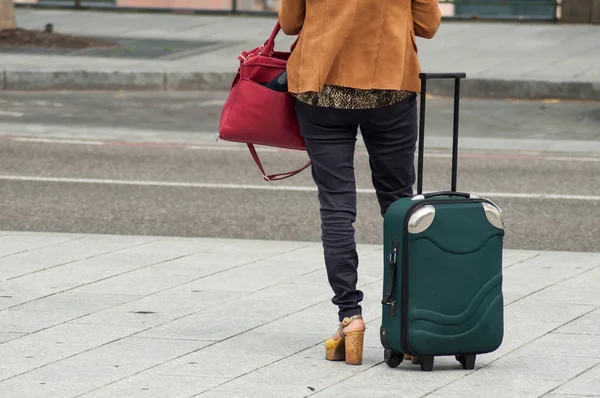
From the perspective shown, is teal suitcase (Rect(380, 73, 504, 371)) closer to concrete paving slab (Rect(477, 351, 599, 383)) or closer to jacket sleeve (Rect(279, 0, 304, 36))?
concrete paving slab (Rect(477, 351, 599, 383))

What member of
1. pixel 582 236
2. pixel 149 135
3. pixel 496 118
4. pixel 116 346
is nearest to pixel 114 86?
pixel 149 135

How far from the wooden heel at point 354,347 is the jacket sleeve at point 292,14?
1.19 metres

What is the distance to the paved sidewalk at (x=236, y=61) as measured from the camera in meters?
15.6

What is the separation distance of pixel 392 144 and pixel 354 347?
2.58 ft

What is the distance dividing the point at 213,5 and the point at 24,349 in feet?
54.6

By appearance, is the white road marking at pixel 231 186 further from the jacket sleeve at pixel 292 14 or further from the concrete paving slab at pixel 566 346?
the jacket sleeve at pixel 292 14

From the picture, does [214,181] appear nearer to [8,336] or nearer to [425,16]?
[8,336]

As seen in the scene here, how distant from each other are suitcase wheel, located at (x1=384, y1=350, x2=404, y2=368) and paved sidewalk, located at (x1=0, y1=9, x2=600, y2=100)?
35.1 feet

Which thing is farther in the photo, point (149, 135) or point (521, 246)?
point (149, 135)

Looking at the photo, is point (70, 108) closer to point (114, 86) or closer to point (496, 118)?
point (114, 86)

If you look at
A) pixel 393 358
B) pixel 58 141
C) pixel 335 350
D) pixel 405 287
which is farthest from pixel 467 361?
pixel 58 141

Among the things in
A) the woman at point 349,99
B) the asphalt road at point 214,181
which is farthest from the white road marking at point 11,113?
the woman at point 349,99

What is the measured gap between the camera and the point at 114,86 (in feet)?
54.0

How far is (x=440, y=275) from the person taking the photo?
196 inches
